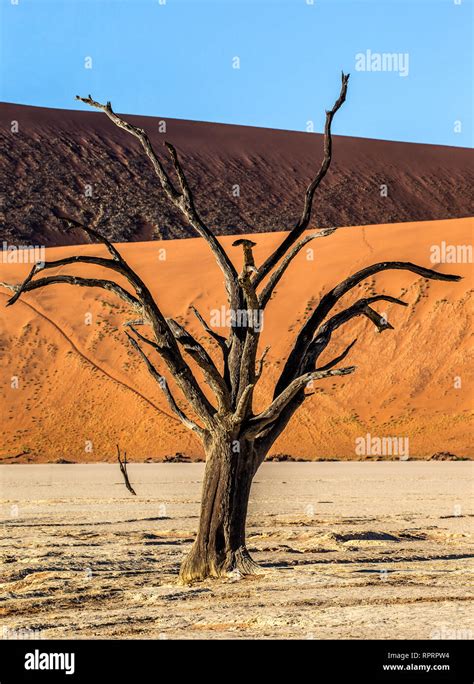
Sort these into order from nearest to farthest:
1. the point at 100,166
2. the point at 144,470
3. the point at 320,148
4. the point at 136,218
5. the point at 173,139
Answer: the point at 144,470 → the point at 136,218 → the point at 100,166 → the point at 173,139 → the point at 320,148

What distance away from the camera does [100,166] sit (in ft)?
314

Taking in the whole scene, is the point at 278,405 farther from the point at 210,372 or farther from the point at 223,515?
the point at 223,515

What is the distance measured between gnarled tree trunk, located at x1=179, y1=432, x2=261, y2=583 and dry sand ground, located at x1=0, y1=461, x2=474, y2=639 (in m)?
0.30

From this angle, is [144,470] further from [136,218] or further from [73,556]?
[136,218]

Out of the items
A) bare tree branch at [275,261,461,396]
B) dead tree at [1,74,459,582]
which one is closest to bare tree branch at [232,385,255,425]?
dead tree at [1,74,459,582]

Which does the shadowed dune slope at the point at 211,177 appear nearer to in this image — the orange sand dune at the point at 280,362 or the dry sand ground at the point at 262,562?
the orange sand dune at the point at 280,362

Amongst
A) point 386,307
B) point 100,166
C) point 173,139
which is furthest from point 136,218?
point 386,307

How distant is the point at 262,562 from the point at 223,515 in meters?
1.52

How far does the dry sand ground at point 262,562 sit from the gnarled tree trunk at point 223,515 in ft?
0.97

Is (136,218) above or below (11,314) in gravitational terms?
above

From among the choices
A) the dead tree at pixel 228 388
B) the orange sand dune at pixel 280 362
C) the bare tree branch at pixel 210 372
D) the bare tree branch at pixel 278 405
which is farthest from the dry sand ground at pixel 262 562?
the orange sand dune at pixel 280 362

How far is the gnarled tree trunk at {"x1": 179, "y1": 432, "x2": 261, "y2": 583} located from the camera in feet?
40.9

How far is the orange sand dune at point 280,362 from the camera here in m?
43.4
